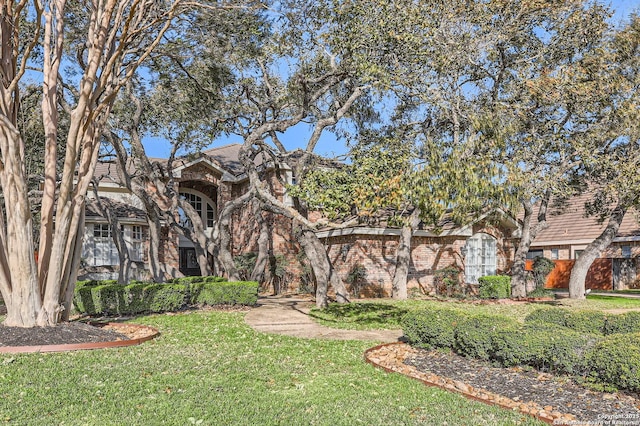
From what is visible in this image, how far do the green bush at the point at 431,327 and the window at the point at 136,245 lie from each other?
17.9 m

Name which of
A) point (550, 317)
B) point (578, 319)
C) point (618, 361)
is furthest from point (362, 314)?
point (618, 361)

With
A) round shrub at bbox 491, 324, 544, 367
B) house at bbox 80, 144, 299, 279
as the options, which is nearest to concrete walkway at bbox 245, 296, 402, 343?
round shrub at bbox 491, 324, 544, 367

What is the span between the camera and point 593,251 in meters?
21.3

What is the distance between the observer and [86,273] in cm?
2350

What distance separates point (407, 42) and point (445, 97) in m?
2.84

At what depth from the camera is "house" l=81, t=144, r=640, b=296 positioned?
21.4 m

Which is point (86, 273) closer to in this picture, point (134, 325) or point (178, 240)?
point (178, 240)

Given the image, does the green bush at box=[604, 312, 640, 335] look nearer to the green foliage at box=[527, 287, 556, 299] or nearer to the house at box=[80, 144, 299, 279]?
the green foliage at box=[527, 287, 556, 299]

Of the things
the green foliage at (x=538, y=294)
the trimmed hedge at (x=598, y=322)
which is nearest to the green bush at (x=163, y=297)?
the trimmed hedge at (x=598, y=322)

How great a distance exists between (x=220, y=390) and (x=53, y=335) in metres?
4.77

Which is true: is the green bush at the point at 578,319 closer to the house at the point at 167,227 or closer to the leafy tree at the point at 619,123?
the leafy tree at the point at 619,123

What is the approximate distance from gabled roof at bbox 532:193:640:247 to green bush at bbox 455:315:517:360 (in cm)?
2286

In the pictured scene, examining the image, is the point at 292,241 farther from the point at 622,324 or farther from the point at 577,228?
the point at 577,228

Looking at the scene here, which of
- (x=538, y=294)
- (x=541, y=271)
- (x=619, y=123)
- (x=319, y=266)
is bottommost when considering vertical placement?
(x=538, y=294)
